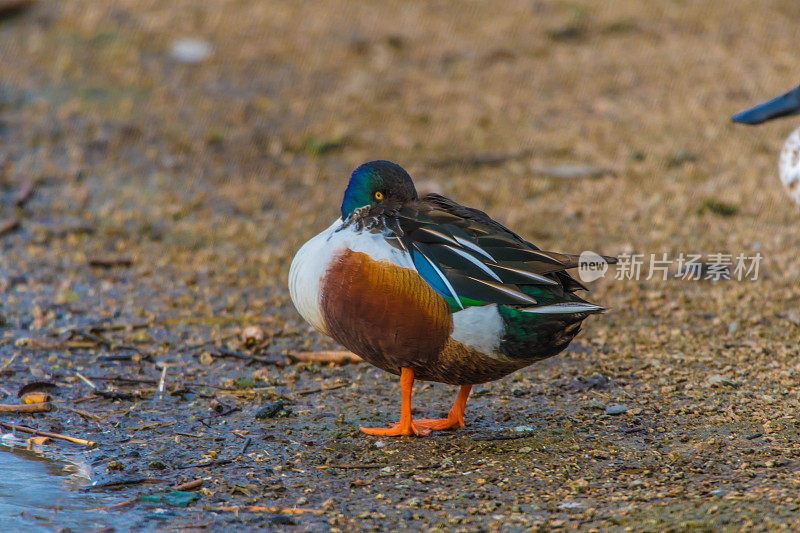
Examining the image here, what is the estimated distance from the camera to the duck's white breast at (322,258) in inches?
134

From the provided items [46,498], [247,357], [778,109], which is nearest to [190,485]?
[46,498]

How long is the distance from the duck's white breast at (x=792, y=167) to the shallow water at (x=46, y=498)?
141 inches

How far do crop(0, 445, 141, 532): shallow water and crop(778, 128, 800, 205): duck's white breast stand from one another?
3593mm

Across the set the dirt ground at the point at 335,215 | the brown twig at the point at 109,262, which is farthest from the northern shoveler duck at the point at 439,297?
the brown twig at the point at 109,262

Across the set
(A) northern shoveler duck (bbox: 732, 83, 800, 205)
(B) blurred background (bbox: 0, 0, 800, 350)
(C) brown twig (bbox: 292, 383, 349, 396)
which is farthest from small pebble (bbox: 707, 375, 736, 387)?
(C) brown twig (bbox: 292, 383, 349, 396)

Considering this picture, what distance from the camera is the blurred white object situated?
8.60 m

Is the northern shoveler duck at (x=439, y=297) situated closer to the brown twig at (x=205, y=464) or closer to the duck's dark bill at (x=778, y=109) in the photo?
the brown twig at (x=205, y=464)

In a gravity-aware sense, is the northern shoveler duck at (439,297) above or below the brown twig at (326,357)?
above

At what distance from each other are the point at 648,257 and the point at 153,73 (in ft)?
15.8

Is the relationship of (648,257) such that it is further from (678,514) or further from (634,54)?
(634,54)

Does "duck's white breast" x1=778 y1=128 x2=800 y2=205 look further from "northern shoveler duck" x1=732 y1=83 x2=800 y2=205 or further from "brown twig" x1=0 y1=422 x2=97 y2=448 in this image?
"brown twig" x1=0 y1=422 x2=97 y2=448

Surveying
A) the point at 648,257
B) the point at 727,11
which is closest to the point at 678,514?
the point at 648,257

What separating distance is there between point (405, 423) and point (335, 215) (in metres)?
2.78

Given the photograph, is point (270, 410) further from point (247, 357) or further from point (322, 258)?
point (322, 258)
